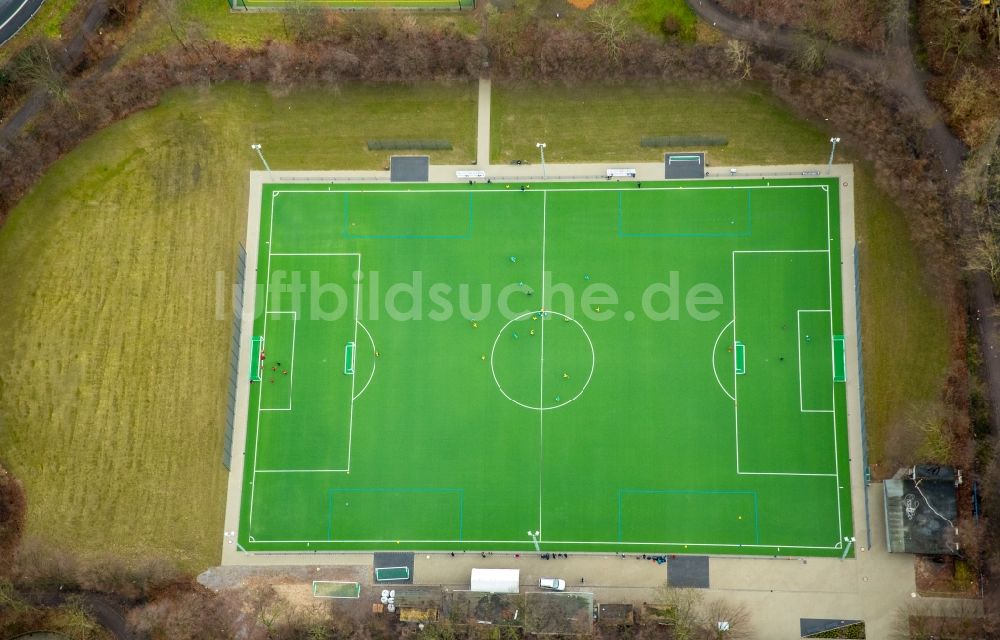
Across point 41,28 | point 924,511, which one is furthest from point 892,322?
point 41,28

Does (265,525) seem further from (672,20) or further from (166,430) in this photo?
(672,20)

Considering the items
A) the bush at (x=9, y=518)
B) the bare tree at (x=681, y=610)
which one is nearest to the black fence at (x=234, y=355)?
the bush at (x=9, y=518)

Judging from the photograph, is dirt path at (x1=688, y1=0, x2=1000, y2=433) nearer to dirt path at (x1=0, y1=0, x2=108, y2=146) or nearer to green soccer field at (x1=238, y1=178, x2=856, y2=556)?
green soccer field at (x1=238, y1=178, x2=856, y2=556)

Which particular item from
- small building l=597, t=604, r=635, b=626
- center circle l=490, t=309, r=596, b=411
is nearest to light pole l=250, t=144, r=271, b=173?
center circle l=490, t=309, r=596, b=411

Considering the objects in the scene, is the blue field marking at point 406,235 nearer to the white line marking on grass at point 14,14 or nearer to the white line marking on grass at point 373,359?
the white line marking on grass at point 373,359

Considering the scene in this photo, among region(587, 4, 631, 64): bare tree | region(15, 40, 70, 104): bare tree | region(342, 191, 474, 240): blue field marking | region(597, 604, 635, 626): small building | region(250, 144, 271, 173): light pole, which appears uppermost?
region(587, 4, 631, 64): bare tree
